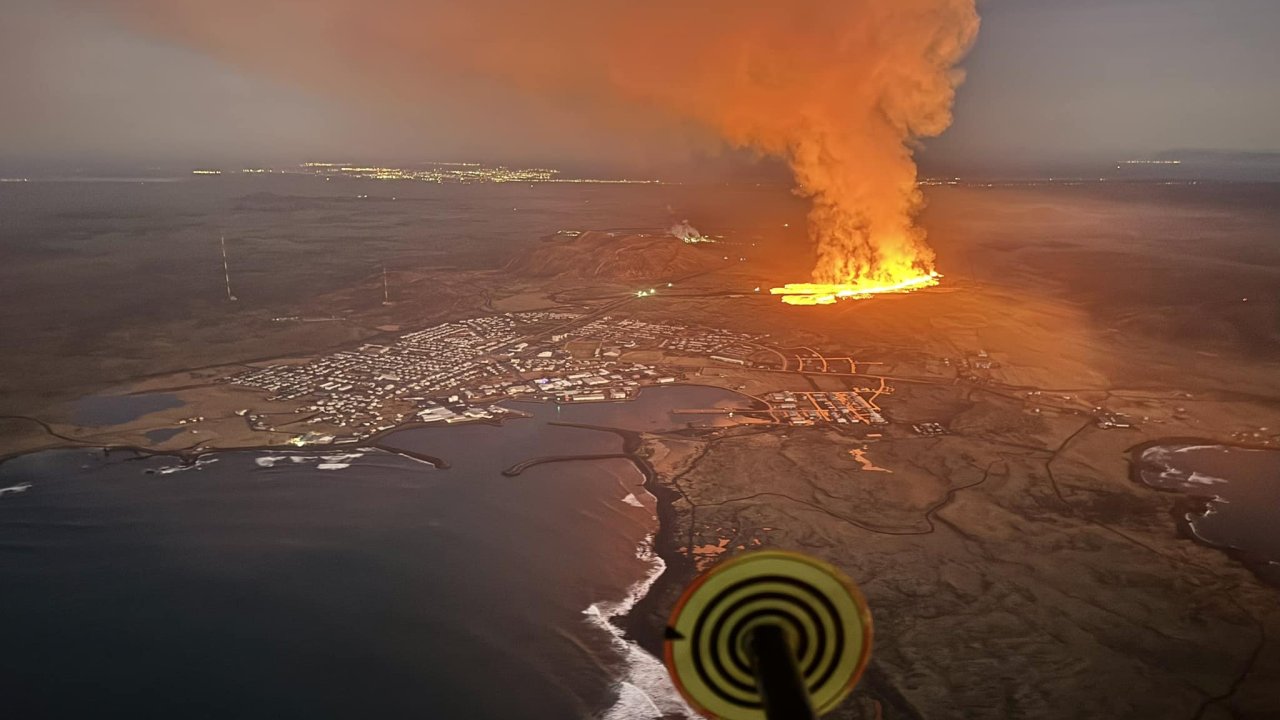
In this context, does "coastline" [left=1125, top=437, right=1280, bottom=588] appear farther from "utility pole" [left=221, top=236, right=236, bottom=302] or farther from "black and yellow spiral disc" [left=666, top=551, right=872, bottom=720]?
"utility pole" [left=221, top=236, right=236, bottom=302]

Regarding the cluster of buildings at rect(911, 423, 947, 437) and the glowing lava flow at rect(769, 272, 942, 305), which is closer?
the cluster of buildings at rect(911, 423, 947, 437)

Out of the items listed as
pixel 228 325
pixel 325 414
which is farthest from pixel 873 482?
pixel 228 325

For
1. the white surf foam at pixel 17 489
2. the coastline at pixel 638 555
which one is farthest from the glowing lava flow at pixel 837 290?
the white surf foam at pixel 17 489

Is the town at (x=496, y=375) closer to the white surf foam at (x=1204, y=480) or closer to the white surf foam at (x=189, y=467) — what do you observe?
the white surf foam at (x=189, y=467)

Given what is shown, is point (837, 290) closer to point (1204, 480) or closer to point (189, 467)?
point (1204, 480)

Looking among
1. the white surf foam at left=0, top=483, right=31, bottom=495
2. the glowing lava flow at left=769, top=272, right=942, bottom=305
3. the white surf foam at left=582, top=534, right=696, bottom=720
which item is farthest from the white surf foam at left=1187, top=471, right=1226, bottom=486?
the white surf foam at left=0, top=483, right=31, bottom=495

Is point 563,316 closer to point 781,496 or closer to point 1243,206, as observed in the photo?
point 781,496
